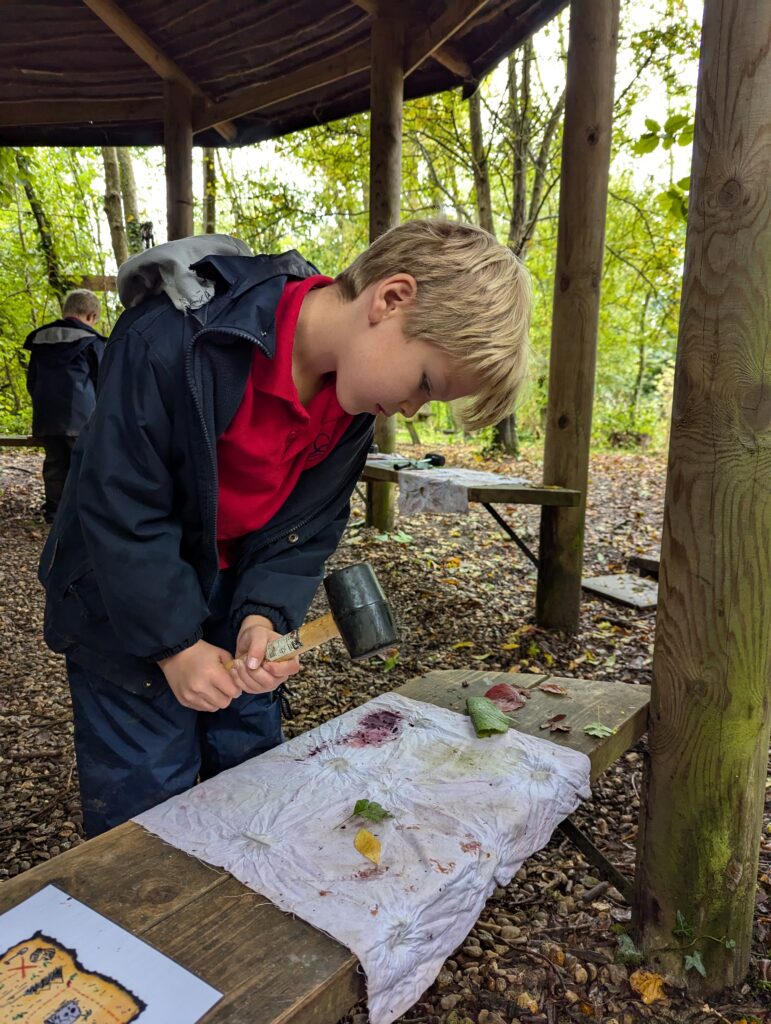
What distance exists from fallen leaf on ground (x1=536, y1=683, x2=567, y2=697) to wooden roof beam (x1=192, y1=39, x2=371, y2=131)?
199 inches

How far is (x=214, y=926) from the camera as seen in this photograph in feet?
4.11

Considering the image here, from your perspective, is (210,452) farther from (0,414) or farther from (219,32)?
(0,414)

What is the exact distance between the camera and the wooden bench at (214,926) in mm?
1114

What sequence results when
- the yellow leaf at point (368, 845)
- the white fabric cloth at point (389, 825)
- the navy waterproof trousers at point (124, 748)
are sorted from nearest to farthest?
the white fabric cloth at point (389, 825), the yellow leaf at point (368, 845), the navy waterproof trousers at point (124, 748)

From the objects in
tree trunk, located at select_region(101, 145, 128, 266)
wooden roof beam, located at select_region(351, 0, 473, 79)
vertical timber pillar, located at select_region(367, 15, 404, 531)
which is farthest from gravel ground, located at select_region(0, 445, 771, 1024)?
tree trunk, located at select_region(101, 145, 128, 266)

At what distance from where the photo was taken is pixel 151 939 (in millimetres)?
1215

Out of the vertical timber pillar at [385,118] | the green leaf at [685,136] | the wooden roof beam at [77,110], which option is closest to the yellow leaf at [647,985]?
the green leaf at [685,136]

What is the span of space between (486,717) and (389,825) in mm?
543

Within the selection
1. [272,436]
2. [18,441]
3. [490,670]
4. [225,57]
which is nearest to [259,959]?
[272,436]

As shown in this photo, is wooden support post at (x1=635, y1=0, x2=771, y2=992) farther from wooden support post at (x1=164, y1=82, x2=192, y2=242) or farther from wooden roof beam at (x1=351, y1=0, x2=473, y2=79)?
wooden support post at (x1=164, y1=82, x2=192, y2=242)

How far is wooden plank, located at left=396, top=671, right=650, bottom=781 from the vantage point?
1966 millimetres

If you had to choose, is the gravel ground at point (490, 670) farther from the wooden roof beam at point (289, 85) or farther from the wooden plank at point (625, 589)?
the wooden roof beam at point (289, 85)

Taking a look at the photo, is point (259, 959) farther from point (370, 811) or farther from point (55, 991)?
point (370, 811)

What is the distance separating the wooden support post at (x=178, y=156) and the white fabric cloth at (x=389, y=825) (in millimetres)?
5912
